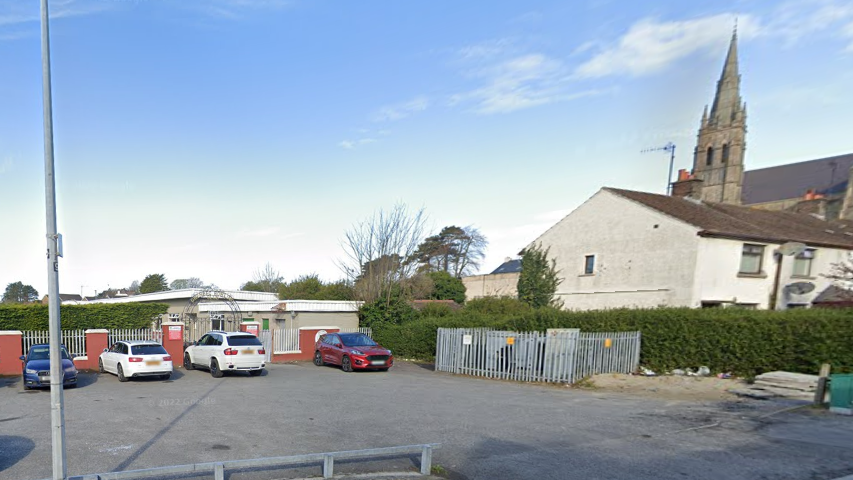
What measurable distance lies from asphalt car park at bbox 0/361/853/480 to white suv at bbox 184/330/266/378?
2047 millimetres

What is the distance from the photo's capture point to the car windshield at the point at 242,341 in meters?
16.8

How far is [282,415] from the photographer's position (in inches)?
403

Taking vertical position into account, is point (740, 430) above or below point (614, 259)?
below

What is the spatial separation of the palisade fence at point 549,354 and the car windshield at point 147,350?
10876mm

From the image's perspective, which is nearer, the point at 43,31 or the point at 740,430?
the point at 43,31

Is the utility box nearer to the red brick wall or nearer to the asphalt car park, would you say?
the asphalt car park

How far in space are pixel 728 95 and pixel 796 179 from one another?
18245 mm

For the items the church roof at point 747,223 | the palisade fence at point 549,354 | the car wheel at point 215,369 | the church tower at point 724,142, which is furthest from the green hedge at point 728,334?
the church tower at point 724,142

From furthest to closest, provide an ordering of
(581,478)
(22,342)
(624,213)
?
(624,213) < (22,342) < (581,478)

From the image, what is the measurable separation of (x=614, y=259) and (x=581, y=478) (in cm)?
2100

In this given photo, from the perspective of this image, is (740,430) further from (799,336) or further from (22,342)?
(22,342)

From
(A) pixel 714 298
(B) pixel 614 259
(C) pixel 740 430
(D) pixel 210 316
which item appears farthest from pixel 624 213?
(D) pixel 210 316

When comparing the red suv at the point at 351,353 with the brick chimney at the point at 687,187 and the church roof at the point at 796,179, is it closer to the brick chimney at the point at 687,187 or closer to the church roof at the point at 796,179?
the brick chimney at the point at 687,187

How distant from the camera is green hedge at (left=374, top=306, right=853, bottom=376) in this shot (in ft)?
46.5
